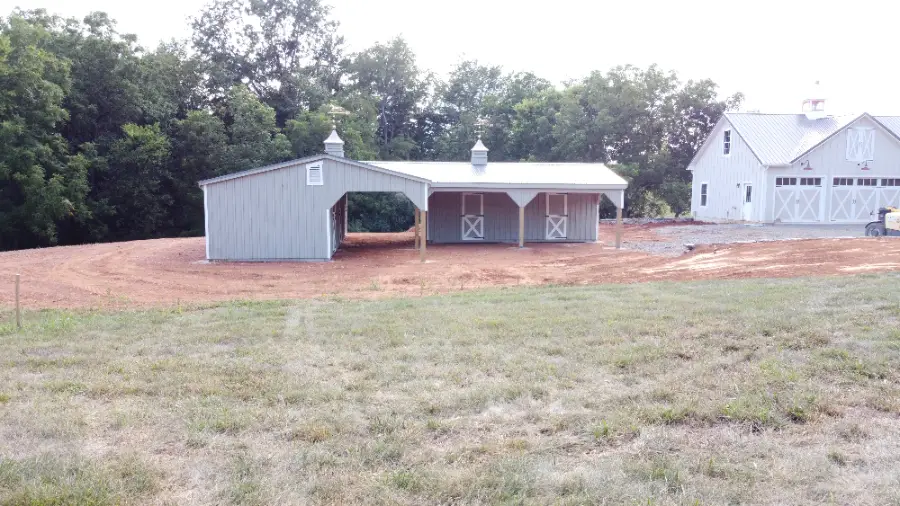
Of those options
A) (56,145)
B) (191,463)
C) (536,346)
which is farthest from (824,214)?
(56,145)

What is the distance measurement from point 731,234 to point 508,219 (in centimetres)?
757

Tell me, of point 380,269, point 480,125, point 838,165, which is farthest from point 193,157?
point 838,165

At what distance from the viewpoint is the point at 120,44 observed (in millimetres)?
31656

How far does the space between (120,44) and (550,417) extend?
32.5 meters

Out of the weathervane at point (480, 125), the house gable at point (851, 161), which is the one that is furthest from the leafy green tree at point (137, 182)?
the house gable at point (851, 161)

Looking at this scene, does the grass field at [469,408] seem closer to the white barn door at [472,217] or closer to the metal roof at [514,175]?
the metal roof at [514,175]

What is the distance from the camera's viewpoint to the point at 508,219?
24.4 meters

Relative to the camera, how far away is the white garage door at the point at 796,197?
26797 mm

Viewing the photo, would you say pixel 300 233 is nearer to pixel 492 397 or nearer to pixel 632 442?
pixel 492 397

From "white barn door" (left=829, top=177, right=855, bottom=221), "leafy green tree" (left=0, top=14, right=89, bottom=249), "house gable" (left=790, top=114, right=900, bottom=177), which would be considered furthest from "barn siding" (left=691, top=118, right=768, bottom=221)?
"leafy green tree" (left=0, top=14, right=89, bottom=249)

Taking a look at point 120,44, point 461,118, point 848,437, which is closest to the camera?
point 848,437

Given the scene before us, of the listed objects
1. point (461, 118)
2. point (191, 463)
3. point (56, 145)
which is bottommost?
point (191, 463)

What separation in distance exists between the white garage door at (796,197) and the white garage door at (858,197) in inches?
24.8

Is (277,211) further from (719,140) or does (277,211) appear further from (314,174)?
(719,140)
